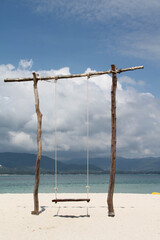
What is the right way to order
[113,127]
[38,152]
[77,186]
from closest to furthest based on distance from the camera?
[113,127] → [38,152] → [77,186]

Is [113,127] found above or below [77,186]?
above
